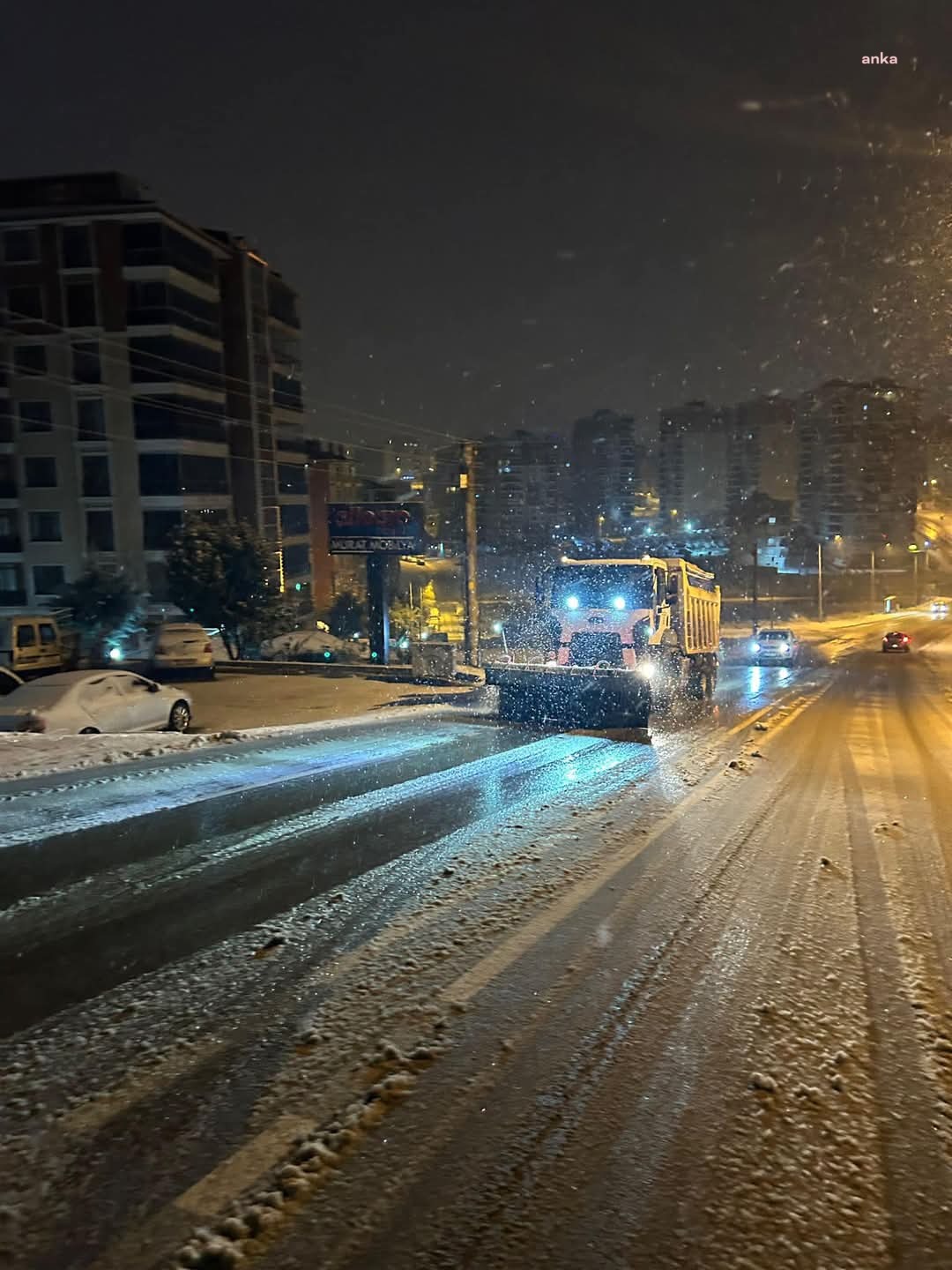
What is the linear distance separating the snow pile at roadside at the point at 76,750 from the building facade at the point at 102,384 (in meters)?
33.0

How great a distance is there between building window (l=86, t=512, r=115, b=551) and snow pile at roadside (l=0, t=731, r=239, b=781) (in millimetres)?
33622

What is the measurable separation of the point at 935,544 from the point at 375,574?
114871 mm

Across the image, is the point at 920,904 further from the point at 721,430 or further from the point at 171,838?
the point at 721,430

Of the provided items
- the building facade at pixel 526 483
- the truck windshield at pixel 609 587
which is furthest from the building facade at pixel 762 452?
the truck windshield at pixel 609 587

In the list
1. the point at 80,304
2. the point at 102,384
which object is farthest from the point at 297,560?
the point at 80,304

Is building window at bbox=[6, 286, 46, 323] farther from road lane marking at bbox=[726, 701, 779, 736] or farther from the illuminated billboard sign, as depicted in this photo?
road lane marking at bbox=[726, 701, 779, 736]

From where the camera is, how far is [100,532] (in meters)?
44.5

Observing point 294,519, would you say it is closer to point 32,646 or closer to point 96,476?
point 96,476

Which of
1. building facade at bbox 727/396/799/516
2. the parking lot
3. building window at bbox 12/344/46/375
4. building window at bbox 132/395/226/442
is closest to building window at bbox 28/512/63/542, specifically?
building window at bbox 132/395/226/442

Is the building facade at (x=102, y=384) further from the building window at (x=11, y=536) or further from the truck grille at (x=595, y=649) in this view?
the truck grille at (x=595, y=649)

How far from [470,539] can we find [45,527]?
87.9ft

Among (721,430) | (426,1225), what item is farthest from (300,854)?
(721,430)

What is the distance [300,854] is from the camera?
23.1ft

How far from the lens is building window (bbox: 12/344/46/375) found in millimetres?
43406
